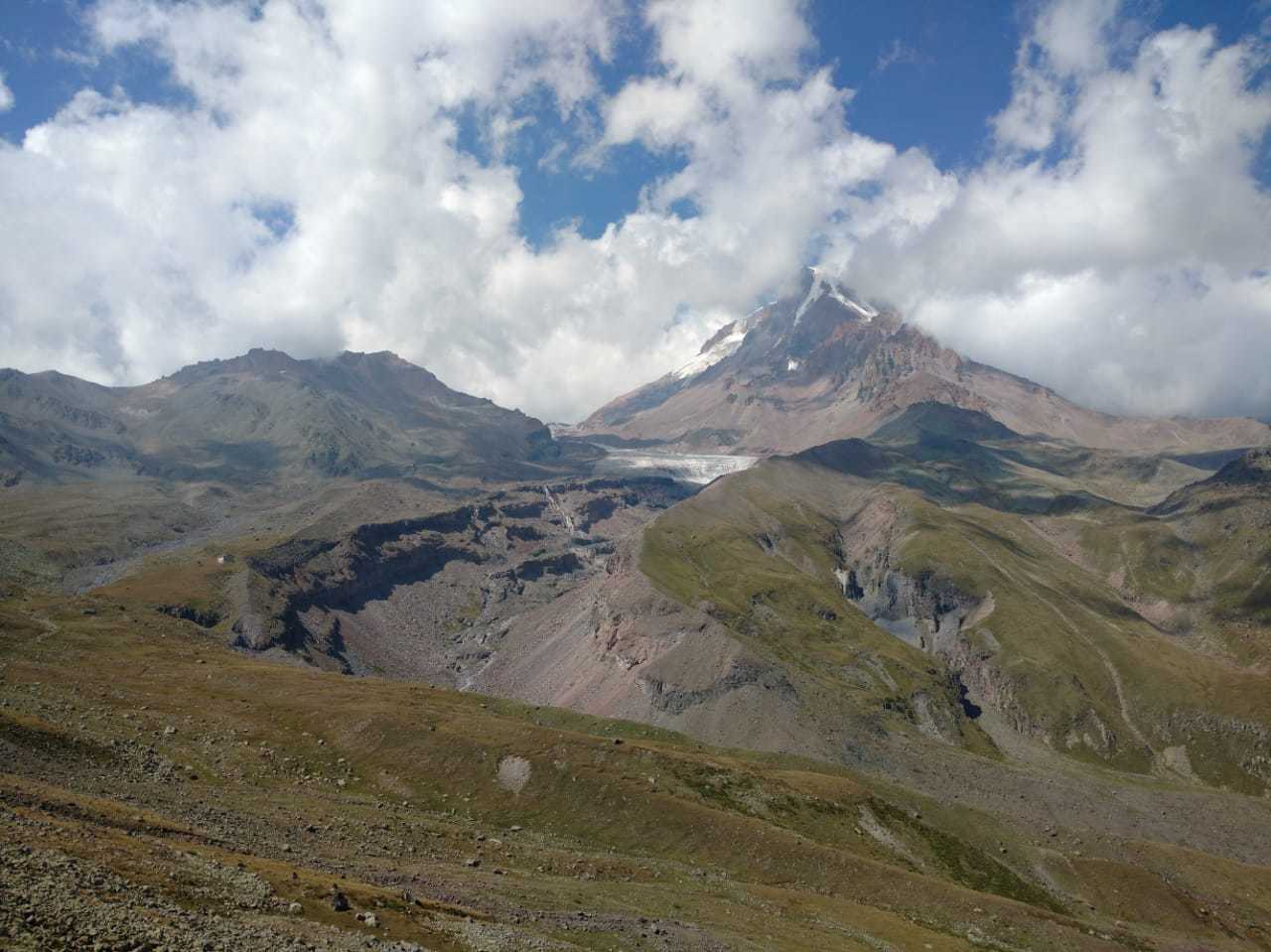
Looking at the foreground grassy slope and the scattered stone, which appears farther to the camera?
the foreground grassy slope

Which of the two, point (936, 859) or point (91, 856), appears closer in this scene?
point (91, 856)

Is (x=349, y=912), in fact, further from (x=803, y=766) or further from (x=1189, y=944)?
(x=803, y=766)

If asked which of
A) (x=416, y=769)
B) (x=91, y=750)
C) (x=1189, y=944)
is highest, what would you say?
(x=91, y=750)

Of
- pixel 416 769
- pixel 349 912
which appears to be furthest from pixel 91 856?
pixel 416 769

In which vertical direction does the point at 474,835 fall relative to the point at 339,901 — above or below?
below

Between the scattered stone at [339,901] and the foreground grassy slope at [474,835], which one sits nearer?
the scattered stone at [339,901]

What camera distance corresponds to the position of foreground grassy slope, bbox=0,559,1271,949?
53281 mm

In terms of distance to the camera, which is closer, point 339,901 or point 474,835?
point 339,901

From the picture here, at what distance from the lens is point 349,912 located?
5131 cm

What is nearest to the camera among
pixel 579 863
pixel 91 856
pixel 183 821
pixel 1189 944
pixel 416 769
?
pixel 91 856

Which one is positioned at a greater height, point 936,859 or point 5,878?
point 5,878

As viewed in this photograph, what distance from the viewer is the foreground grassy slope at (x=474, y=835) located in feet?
175

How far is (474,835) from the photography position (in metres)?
91.0

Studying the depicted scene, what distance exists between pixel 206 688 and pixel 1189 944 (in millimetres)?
163843
